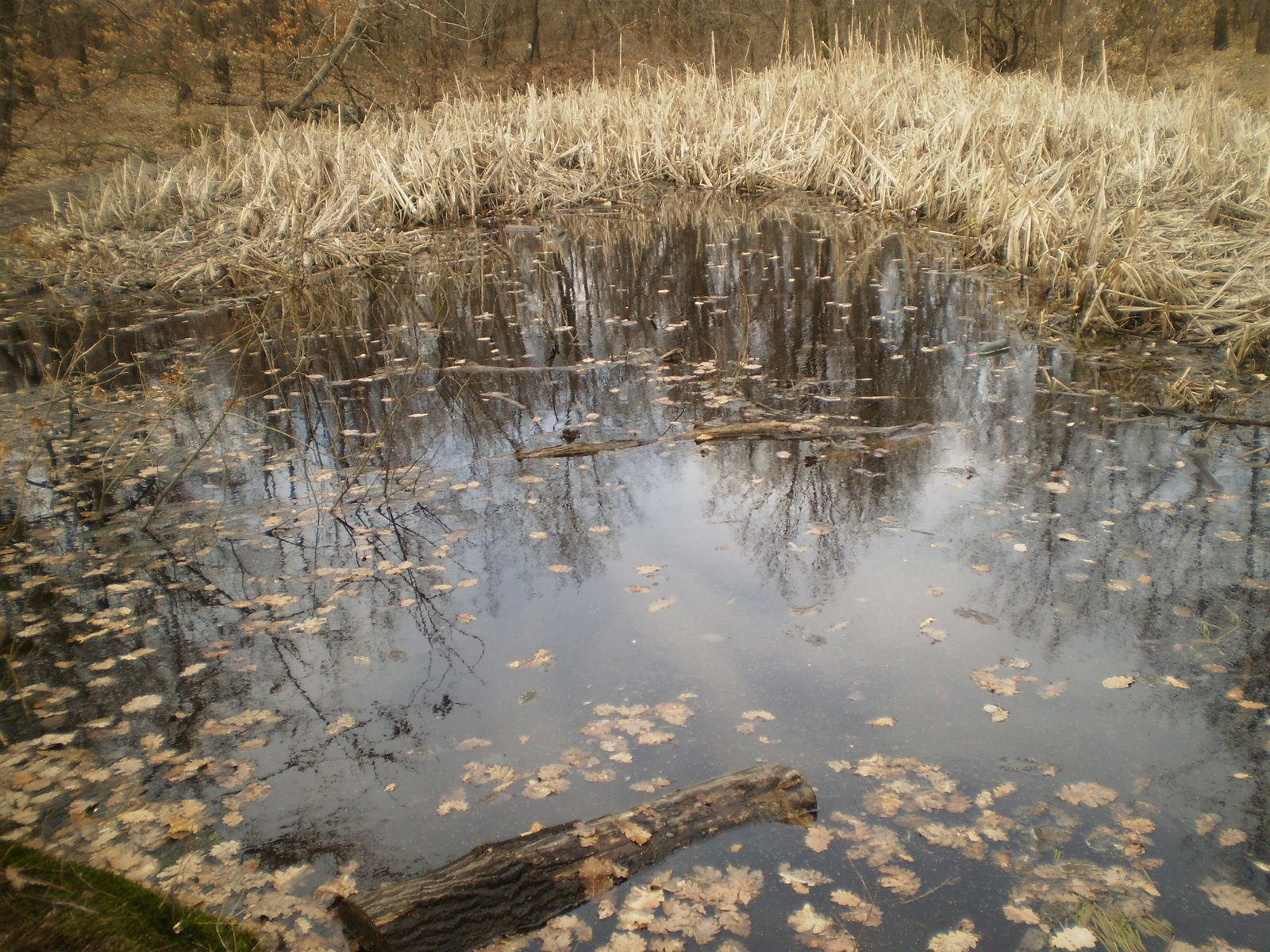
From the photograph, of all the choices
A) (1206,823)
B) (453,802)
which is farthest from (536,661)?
(1206,823)

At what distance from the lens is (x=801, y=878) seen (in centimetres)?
253

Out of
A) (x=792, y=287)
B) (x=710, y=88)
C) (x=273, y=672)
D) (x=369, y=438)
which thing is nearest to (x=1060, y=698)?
(x=273, y=672)

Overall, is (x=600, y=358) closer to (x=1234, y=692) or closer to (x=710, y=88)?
(x=1234, y=692)

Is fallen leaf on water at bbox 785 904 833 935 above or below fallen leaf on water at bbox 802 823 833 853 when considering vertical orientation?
below

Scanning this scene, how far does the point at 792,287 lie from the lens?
368 inches

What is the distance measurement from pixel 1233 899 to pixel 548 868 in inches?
76.7

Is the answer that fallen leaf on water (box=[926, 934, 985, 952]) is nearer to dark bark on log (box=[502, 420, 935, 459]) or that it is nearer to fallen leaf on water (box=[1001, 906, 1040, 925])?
fallen leaf on water (box=[1001, 906, 1040, 925])

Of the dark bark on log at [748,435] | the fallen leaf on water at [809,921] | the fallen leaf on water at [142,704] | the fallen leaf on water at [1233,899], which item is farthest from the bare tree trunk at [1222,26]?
the fallen leaf on water at [142,704]

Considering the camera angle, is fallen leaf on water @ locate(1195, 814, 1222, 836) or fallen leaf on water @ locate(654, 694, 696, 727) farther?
fallen leaf on water @ locate(654, 694, 696, 727)

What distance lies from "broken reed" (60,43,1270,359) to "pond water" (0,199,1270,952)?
1270mm

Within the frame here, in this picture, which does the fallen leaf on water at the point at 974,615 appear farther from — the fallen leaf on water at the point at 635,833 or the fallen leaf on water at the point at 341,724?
the fallen leaf on water at the point at 341,724

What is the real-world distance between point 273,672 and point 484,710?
98cm

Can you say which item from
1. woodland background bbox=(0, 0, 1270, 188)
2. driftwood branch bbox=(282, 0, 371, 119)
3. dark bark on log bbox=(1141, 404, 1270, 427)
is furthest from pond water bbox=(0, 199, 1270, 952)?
woodland background bbox=(0, 0, 1270, 188)

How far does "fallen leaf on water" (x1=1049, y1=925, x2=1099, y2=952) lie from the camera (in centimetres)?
229
